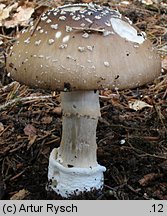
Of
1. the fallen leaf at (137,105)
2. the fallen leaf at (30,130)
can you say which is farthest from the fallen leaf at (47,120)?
the fallen leaf at (137,105)

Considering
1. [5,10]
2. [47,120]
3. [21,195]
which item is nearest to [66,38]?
[21,195]

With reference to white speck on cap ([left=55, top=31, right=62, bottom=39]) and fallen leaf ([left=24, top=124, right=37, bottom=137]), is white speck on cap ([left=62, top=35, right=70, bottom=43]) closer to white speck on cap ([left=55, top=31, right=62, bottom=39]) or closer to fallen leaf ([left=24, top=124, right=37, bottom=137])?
white speck on cap ([left=55, top=31, right=62, bottom=39])

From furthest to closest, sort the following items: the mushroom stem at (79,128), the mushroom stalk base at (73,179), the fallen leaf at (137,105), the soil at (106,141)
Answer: the fallen leaf at (137,105) → the soil at (106,141) → the mushroom stalk base at (73,179) → the mushroom stem at (79,128)

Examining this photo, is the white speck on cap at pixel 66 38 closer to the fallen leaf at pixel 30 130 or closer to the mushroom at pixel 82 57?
the mushroom at pixel 82 57

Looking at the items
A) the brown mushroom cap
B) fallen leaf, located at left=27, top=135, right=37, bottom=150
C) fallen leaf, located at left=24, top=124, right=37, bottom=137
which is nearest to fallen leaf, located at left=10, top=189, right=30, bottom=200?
fallen leaf, located at left=27, top=135, right=37, bottom=150

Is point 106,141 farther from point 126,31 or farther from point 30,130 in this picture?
point 126,31

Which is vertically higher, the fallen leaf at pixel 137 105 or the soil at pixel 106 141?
the soil at pixel 106 141
